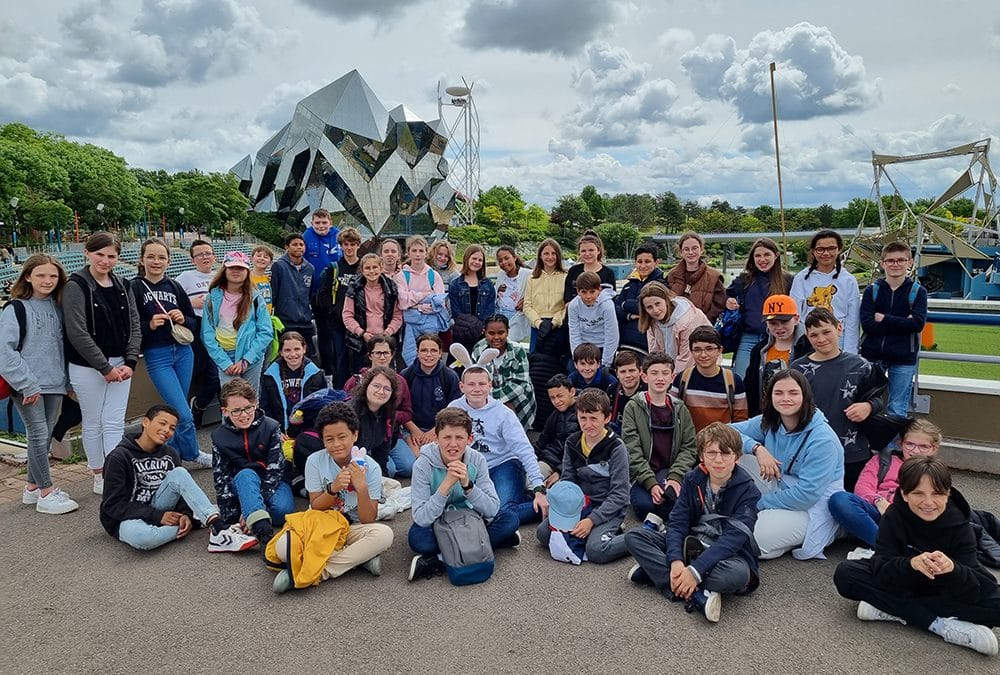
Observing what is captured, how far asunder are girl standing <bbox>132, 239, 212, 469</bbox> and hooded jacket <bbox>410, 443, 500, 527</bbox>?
2555mm

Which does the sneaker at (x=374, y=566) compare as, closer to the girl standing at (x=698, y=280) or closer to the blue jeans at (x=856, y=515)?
→ the blue jeans at (x=856, y=515)

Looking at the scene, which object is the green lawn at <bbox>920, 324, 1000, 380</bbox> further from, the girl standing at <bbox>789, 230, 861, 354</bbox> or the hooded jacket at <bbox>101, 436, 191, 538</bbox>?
the hooded jacket at <bbox>101, 436, 191, 538</bbox>

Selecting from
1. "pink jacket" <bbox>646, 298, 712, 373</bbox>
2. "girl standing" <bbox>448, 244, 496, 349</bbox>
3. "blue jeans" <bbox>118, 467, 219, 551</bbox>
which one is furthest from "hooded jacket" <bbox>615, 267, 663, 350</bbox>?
"blue jeans" <bbox>118, 467, 219, 551</bbox>

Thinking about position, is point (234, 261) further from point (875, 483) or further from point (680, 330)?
point (875, 483)

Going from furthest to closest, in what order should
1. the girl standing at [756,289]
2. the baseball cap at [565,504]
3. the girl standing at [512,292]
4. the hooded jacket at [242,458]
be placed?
1. the girl standing at [512,292]
2. the girl standing at [756,289]
3. the hooded jacket at [242,458]
4. the baseball cap at [565,504]

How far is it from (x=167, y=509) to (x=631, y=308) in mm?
3999

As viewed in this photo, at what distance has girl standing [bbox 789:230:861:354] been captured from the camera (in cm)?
498

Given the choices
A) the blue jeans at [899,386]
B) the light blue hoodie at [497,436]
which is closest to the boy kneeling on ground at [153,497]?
the light blue hoodie at [497,436]

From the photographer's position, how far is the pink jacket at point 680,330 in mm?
5254

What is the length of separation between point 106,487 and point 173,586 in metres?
0.94

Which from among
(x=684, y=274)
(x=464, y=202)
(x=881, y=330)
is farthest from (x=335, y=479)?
(x=464, y=202)

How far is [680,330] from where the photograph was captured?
5.27 m

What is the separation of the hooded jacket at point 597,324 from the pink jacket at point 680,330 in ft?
1.37

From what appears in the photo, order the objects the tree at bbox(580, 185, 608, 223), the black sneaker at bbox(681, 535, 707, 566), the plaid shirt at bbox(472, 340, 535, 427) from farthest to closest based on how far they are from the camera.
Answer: the tree at bbox(580, 185, 608, 223)
the plaid shirt at bbox(472, 340, 535, 427)
the black sneaker at bbox(681, 535, 707, 566)
